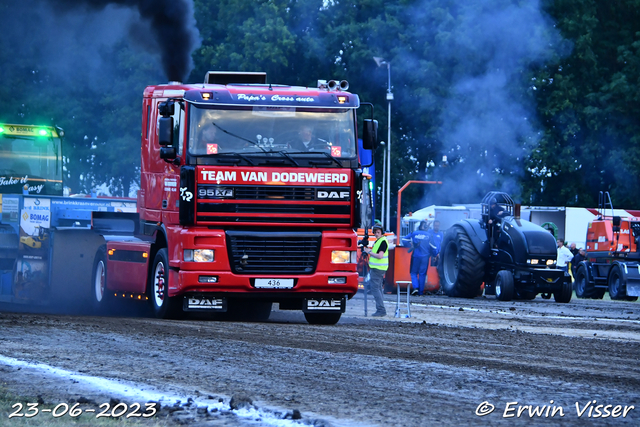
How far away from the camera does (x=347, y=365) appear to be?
31.0ft

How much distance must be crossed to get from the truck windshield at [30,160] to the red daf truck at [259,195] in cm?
900

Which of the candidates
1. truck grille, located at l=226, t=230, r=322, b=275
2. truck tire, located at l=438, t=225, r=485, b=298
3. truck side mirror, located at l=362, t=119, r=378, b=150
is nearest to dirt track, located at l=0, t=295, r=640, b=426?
truck grille, located at l=226, t=230, r=322, b=275

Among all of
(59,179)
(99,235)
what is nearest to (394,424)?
(99,235)

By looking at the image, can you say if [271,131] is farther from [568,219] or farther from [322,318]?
[568,219]

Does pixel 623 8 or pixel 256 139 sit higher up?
pixel 623 8

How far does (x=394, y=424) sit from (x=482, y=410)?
853 millimetres

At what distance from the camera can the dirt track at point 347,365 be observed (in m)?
7.09

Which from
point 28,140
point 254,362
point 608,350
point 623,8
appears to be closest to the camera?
point 254,362

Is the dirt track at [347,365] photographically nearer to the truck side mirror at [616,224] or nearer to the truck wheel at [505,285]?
the truck wheel at [505,285]

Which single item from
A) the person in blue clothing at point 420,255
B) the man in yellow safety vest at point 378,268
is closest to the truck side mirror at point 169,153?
the man in yellow safety vest at point 378,268

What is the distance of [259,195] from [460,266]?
509 inches

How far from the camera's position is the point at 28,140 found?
23281 millimetres

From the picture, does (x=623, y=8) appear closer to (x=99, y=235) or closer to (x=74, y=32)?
(x=74, y=32)

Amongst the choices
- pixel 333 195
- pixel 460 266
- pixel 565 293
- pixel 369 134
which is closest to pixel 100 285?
pixel 333 195
